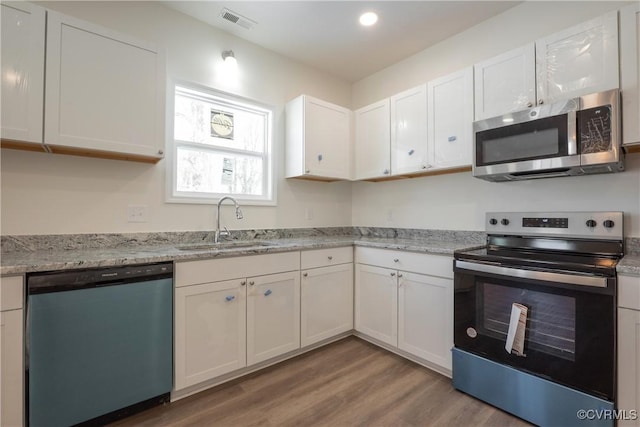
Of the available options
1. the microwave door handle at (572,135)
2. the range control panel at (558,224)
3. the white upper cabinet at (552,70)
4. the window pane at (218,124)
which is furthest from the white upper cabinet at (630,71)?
the window pane at (218,124)

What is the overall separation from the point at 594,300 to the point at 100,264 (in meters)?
2.50

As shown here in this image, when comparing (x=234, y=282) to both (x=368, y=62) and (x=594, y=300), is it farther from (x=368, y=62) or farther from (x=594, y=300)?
(x=368, y=62)

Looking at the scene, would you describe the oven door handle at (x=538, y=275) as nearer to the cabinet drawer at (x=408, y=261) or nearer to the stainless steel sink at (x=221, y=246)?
the cabinet drawer at (x=408, y=261)

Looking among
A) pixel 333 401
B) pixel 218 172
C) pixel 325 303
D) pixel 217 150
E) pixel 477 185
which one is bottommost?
pixel 333 401

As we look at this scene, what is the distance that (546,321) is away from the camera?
1596 millimetres

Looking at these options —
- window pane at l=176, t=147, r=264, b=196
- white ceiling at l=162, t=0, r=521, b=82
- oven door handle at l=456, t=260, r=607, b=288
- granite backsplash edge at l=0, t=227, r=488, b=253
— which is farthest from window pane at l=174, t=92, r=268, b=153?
oven door handle at l=456, t=260, r=607, b=288

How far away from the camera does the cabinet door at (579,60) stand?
64.7 inches

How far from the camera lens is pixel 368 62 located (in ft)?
10.3

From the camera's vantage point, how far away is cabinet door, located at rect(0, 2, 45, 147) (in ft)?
4.96

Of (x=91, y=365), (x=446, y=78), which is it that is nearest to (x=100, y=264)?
(x=91, y=365)

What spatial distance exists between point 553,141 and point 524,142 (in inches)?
6.0

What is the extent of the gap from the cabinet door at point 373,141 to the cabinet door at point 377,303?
3.18ft

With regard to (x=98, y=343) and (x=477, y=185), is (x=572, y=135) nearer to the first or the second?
(x=477, y=185)

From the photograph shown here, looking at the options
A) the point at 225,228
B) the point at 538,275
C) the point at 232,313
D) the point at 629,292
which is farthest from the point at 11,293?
the point at 629,292
